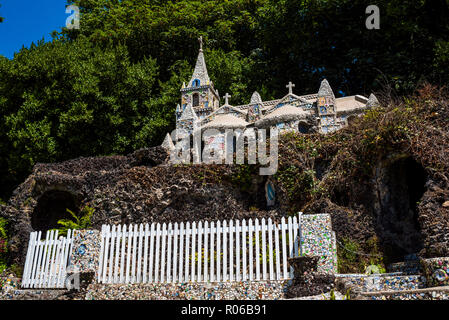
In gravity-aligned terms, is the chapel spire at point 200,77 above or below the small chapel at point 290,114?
above

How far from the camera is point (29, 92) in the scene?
78.1ft

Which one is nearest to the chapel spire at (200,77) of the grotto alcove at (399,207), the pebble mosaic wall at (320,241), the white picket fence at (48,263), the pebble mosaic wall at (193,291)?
the grotto alcove at (399,207)

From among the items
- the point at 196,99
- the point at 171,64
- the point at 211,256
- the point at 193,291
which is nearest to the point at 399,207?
the point at 211,256

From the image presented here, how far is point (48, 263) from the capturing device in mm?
9531

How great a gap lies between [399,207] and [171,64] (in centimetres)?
2674

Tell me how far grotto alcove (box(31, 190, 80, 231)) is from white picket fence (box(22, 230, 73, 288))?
4500mm

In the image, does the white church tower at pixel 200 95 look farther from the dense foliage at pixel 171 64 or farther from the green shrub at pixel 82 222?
the green shrub at pixel 82 222

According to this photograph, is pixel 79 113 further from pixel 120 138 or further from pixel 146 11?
pixel 146 11

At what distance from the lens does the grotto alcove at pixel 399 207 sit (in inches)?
401

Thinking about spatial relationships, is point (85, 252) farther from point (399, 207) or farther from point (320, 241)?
point (399, 207)

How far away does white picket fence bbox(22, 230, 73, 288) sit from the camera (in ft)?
30.4

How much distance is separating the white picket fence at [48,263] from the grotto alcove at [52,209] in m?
4.50

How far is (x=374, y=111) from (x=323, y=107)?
8.24m

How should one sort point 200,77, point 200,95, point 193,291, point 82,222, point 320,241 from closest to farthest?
point 320,241 → point 193,291 → point 82,222 → point 200,95 → point 200,77
